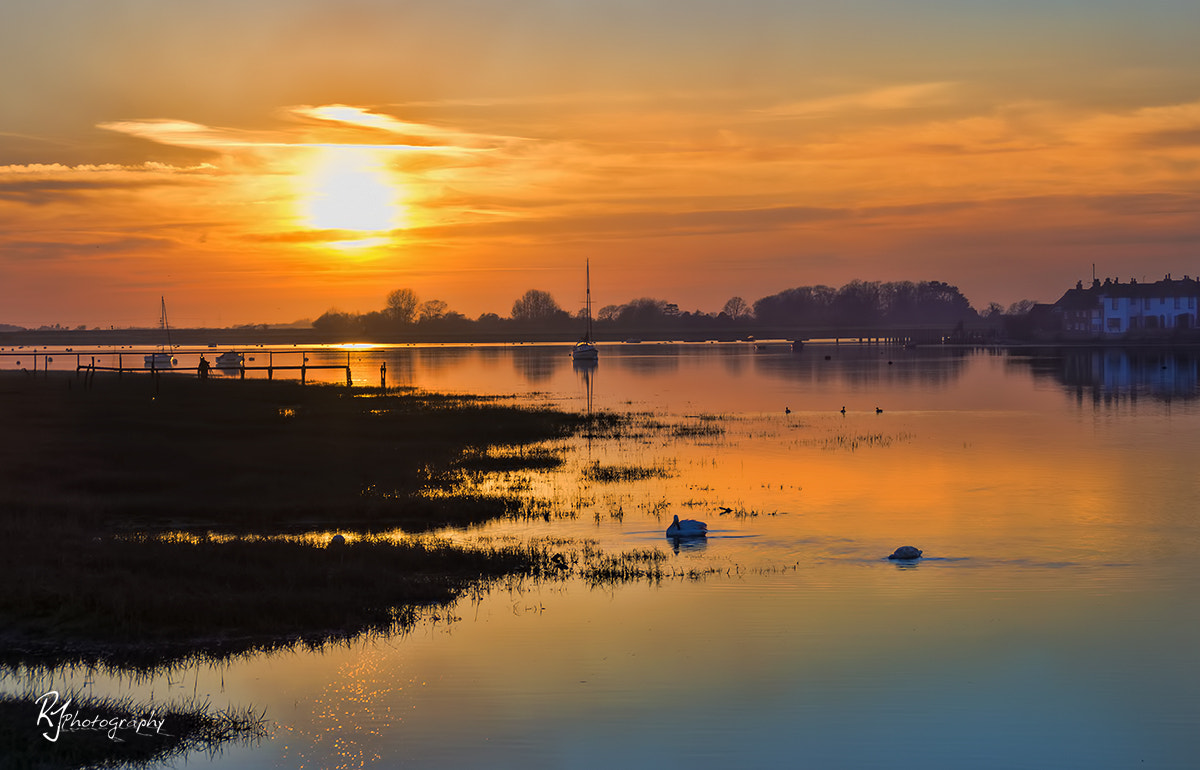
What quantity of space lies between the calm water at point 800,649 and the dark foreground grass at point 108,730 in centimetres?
47

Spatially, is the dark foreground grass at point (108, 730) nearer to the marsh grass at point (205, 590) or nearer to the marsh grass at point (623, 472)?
the marsh grass at point (205, 590)

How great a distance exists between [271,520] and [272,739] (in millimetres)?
15539

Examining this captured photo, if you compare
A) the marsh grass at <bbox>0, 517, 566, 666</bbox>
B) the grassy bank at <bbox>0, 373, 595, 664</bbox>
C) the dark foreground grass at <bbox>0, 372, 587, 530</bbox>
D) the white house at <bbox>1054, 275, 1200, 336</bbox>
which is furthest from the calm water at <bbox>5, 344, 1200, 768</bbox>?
the white house at <bbox>1054, 275, 1200, 336</bbox>

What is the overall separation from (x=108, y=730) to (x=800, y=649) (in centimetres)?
1071

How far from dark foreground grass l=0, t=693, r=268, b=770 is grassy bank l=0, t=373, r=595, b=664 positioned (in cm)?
252

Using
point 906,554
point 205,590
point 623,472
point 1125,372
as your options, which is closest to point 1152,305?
point 1125,372

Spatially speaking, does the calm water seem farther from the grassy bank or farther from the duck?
the grassy bank

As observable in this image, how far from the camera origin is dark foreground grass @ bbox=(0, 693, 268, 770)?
13.1 metres

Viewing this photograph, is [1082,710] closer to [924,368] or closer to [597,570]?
[597,570]

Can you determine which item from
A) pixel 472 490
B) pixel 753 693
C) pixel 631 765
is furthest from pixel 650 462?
pixel 631 765

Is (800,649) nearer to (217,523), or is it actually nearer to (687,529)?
(687,529)

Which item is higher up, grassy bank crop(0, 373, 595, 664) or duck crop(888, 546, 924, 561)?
grassy bank crop(0, 373, 595, 664)

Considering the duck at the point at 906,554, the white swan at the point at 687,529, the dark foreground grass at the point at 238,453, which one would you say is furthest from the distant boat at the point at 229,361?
the duck at the point at 906,554

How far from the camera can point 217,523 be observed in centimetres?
2859
